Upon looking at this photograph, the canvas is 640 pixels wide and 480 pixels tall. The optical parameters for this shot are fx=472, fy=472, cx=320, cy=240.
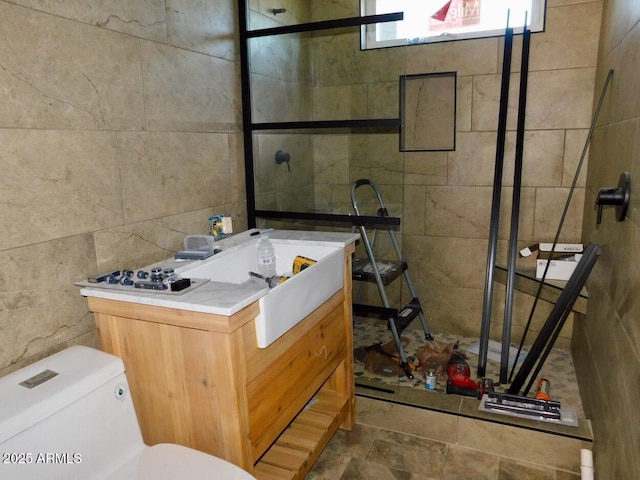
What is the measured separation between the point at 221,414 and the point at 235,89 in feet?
5.32

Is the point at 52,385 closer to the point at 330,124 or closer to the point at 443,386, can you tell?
the point at 330,124

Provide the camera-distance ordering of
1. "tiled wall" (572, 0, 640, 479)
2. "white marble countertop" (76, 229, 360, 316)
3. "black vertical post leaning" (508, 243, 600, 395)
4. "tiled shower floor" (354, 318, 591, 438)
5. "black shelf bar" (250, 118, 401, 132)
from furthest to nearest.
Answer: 1. "black shelf bar" (250, 118, 401, 132)
2. "tiled shower floor" (354, 318, 591, 438)
3. "black vertical post leaning" (508, 243, 600, 395)
4. "tiled wall" (572, 0, 640, 479)
5. "white marble countertop" (76, 229, 360, 316)

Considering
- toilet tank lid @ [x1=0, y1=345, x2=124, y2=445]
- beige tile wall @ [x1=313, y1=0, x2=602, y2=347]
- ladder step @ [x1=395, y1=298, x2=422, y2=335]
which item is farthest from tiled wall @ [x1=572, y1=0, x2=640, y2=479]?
toilet tank lid @ [x1=0, y1=345, x2=124, y2=445]

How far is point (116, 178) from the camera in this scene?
5.65 ft

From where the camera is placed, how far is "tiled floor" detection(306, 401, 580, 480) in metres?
2.02

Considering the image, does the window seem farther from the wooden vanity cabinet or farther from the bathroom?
the wooden vanity cabinet

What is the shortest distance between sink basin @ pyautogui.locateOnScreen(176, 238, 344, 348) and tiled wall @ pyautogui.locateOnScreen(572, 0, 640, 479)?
105cm

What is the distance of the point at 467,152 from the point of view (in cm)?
300

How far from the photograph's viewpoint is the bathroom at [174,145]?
142 cm

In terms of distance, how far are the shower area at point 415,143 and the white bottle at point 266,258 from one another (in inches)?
14.4

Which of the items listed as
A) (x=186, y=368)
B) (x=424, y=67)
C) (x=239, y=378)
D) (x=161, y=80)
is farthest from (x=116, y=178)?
(x=424, y=67)

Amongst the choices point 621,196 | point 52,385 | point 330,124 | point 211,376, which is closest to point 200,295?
point 211,376

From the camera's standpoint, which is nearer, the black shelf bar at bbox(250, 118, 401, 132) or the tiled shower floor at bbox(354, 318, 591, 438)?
the tiled shower floor at bbox(354, 318, 591, 438)

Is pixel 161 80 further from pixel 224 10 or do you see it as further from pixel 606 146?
pixel 606 146
